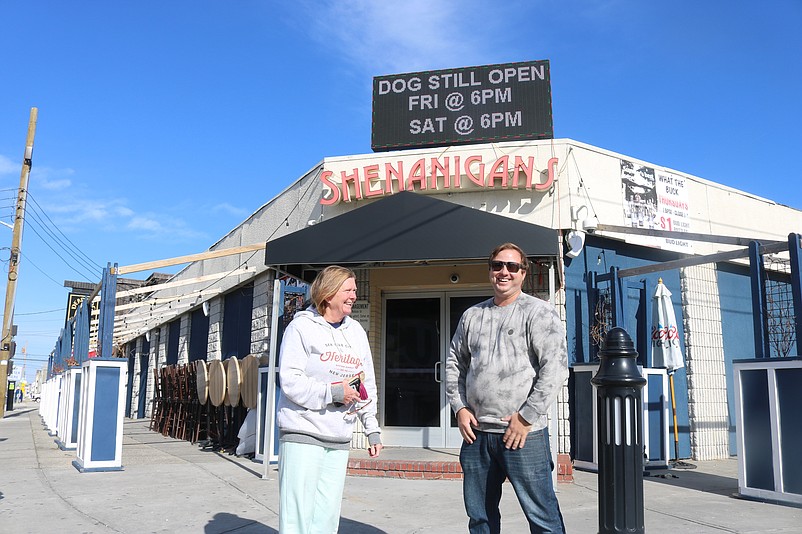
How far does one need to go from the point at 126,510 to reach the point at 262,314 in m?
7.03

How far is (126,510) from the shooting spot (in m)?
5.59

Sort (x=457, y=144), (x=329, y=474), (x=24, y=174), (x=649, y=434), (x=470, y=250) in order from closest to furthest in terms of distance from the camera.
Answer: (x=329, y=474) < (x=470, y=250) < (x=649, y=434) < (x=457, y=144) < (x=24, y=174)

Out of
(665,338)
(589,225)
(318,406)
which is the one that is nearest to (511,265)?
(318,406)

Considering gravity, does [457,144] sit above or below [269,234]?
above

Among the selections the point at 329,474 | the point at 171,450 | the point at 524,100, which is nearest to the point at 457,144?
the point at 524,100

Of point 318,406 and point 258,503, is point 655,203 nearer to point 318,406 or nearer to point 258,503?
point 258,503

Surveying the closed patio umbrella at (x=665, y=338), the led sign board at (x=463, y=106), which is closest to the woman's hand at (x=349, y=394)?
the closed patio umbrella at (x=665, y=338)

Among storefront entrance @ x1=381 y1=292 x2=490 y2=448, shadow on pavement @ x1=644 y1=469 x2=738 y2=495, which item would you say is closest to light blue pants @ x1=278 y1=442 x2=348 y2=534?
shadow on pavement @ x1=644 y1=469 x2=738 y2=495

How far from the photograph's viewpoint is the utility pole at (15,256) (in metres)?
23.3

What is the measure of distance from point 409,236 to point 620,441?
368 centimetres

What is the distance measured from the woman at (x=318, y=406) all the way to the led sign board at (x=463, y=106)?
7.41m

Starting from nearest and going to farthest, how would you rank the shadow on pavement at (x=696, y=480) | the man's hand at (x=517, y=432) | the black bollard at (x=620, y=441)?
1. the man's hand at (x=517, y=432)
2. the black bollard at (x=620, y=441)
3. the shadow on pavement at (x=696, y=480)

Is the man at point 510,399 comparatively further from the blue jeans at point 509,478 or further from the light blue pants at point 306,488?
the light blue pants at point 306,488

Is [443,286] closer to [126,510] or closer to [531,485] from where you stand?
[126,510]
